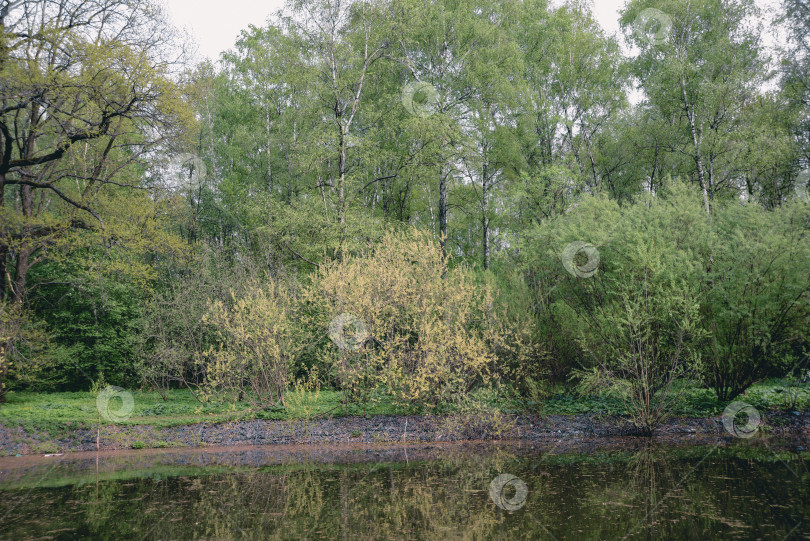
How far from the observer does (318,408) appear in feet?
48.7

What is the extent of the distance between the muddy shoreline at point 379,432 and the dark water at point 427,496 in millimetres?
1564

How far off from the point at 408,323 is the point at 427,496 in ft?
21.1

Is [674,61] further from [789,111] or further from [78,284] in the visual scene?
[78,284]

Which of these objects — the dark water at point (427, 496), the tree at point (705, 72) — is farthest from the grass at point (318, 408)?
the tree at point (705, 72)

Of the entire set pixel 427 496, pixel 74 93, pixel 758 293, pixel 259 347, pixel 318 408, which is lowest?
pixel 427 496

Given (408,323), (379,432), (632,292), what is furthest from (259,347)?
(632,292)

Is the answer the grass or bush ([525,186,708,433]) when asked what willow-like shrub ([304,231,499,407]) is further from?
bush ([525,186,708,433])

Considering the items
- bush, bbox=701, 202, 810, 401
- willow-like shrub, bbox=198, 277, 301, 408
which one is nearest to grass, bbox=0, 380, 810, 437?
willow-like shrub, bbox=198, 277, 301, 408

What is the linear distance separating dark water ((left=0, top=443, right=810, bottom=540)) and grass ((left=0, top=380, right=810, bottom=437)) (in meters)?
2.37

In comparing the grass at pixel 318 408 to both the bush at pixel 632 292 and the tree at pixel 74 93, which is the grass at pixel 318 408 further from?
the tree at pixel 74 93

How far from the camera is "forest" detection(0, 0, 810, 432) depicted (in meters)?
13.2

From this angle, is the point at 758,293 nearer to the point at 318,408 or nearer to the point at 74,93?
the point at 318,408

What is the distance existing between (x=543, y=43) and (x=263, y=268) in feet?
57.5

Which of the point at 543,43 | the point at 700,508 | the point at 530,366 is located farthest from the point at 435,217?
the point at 700,508
